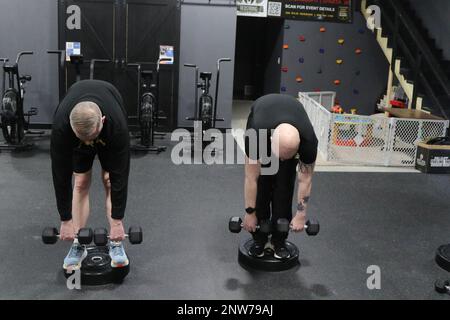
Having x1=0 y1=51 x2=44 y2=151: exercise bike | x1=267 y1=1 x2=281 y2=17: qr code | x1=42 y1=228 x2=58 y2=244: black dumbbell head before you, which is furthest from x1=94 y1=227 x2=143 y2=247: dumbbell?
x1=267 y1=1 x2=281 y2=17: qr code

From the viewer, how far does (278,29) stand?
32.0 feet

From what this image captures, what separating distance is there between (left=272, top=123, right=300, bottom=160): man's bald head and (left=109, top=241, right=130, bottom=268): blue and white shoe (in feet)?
3.72

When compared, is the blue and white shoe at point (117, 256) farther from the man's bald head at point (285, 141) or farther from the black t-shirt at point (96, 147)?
the man's bald head at point (285, 141)

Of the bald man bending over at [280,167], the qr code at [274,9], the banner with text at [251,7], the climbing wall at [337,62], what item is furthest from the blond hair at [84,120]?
the climbing wall at [337,62]

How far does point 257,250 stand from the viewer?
3424mm

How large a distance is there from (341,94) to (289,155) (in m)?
7.16

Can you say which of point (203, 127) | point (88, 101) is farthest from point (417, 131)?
point (88, 101)

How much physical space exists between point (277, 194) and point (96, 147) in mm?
1123

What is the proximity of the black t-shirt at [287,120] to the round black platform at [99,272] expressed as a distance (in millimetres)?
1065

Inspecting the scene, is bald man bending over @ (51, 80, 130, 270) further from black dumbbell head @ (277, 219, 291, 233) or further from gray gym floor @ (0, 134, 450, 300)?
black dumbbell head @ (277, 219, 291, 233)

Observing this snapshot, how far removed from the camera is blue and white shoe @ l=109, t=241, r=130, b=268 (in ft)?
10.2

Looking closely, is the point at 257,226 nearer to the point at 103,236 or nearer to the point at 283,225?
the point at 283,225

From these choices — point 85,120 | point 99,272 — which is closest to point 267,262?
point 99,272

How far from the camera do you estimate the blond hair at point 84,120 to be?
8.12ft
